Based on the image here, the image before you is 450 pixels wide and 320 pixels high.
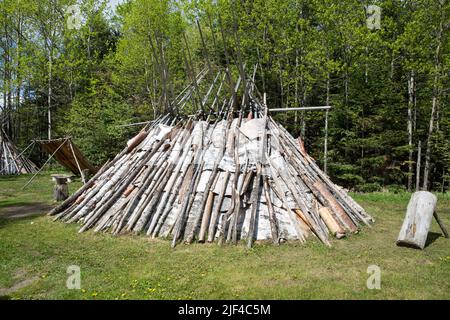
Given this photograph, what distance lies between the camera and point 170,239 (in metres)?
7.44

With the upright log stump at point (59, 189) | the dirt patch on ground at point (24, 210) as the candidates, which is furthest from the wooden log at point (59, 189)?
the dirt patch on ground at point (24, 210)

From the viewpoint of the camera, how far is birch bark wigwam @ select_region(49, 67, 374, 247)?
7.48 metres

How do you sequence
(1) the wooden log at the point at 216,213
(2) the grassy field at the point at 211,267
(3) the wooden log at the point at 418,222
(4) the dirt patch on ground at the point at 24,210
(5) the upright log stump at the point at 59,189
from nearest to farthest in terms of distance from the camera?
(2) the grassy field at the point at 211,267 → (3) the wooden log at the point at 418,222 → (1) the wooden log at the point at 216,213 → (4) the dirt patch on ground at the point at 24,210 → (5) the upright log stump at the point at 59,189

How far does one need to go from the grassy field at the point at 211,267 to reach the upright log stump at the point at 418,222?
0.22 metres

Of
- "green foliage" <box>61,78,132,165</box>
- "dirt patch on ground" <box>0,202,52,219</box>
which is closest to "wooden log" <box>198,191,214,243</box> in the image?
"dirt patch on ground" <box>0,202,52,219</box>

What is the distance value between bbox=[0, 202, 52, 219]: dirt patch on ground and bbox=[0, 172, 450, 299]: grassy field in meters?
1.64

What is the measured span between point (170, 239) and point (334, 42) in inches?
550

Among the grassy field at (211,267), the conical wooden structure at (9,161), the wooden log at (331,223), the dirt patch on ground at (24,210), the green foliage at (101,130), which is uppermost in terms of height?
the green foliage at (101,130)

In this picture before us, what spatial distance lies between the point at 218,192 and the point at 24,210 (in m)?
6.93

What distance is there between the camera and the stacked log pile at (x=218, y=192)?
748cm

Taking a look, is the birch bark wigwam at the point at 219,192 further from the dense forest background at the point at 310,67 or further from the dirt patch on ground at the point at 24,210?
the dense forest background at the point at 310,67

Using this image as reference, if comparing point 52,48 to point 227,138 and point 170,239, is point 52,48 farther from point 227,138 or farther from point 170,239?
point 170,239

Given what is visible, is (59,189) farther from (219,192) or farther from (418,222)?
(418,222)
